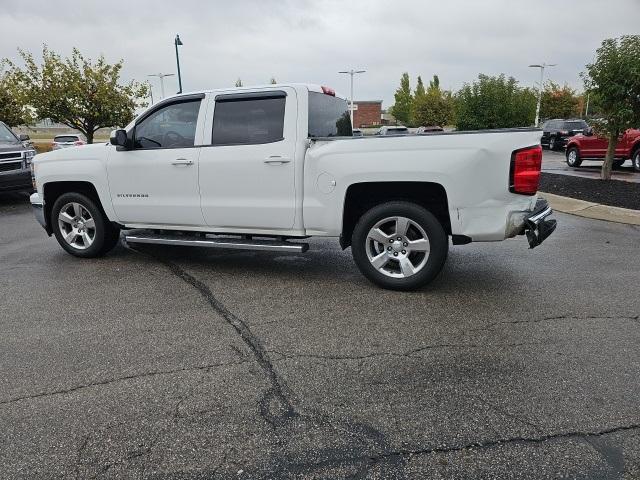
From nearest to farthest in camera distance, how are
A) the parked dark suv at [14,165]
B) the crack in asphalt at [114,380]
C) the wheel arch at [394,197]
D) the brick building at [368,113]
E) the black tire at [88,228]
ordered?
the crack in asphalt at [114,380] → the wheel arch at [394,197] → the black tire at [88,228] → the parked dark suv at [14,165] → the brick building at [368,113]

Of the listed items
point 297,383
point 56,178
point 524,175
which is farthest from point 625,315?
point 56,178

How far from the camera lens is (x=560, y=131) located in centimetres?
2828

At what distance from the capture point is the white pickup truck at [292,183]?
4.70 meters

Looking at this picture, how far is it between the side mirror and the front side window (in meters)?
0.14

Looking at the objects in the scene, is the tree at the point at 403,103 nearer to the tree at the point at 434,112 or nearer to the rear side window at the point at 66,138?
the tree at the point at 434,112

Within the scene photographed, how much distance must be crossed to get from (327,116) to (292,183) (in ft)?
3.56

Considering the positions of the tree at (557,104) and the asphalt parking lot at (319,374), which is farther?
the tree at (557,104)

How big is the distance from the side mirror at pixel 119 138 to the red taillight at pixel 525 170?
4.14 meters

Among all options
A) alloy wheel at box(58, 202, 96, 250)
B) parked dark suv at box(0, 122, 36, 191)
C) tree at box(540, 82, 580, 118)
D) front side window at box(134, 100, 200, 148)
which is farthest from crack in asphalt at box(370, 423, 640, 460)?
tree at box(540, 82, 580, 118)

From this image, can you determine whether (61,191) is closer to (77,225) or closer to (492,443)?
(77,225)

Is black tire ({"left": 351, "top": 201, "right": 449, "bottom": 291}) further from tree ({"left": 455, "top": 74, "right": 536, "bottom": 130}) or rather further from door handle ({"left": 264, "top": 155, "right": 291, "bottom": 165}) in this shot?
tree ({"left": 455, "top": 74, "right": 536, "bottom": 130})

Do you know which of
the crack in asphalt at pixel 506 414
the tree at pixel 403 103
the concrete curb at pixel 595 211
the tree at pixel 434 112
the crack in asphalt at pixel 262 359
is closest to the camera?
the crack in asphalt at pixel 506 414

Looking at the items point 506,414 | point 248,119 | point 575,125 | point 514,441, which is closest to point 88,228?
point 248,119

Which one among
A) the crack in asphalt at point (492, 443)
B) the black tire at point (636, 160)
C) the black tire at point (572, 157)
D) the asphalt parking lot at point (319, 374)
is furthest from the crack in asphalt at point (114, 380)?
the black tire at point (572, 157)
